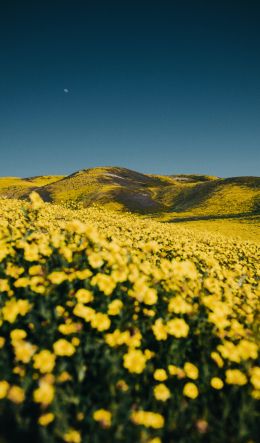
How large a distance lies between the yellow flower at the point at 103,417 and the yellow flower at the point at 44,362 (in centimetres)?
63

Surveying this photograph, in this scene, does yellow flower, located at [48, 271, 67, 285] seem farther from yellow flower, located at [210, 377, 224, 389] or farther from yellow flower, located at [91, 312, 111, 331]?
yellow flower, located at [210, 377, 224, 389]

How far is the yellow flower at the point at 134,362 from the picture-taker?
3.37 metres

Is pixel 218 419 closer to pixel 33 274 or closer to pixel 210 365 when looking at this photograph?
pixel 210 365

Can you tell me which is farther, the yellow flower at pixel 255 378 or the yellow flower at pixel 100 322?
the yellow flower at pixel 100 322

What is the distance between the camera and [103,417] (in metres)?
2.93

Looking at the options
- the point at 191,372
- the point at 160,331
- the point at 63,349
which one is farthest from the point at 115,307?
the point at 191,372

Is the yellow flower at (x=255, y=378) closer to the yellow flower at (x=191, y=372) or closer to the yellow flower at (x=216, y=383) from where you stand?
the yellow flower at (x=216, y=383)

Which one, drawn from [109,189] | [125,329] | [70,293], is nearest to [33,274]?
[70,293]

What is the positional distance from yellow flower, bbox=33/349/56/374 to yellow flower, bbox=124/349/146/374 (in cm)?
84

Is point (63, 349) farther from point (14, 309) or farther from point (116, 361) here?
point (14, 309)

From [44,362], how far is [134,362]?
3.32ft

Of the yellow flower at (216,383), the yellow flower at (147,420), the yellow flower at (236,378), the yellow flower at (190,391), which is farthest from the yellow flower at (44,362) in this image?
the yellow flower at (236,378)

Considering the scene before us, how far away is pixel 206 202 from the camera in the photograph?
5288 cm

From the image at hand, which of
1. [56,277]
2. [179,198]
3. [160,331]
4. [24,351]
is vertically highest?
[179,198]
